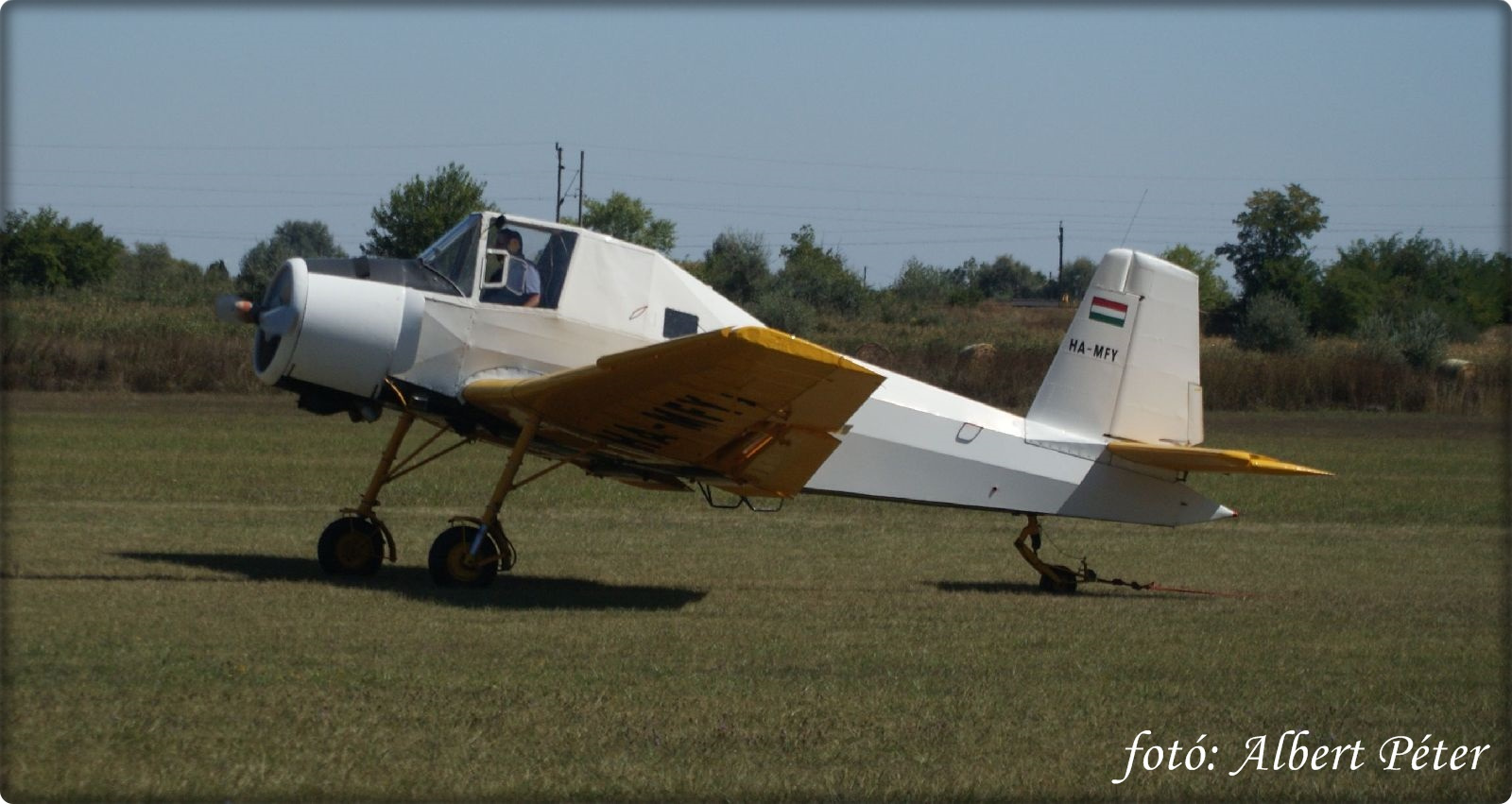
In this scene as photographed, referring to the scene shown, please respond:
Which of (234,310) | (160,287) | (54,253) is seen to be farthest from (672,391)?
(54,253)

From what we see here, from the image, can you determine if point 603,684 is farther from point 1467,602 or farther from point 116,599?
point 1467,602

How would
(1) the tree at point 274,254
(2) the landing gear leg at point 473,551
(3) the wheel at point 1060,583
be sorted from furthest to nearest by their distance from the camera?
1. (1) the tree at point 274,254
2. (3) the wheel at point 1060,583
3. (2) the landing gear leg at point 473,551

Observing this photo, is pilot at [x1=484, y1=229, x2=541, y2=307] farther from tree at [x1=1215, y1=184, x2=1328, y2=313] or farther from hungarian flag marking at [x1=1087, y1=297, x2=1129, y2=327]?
tree at [x1=1215, y1=184, x2=1328, y2=313]

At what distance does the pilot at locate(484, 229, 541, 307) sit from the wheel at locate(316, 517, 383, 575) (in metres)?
2.04

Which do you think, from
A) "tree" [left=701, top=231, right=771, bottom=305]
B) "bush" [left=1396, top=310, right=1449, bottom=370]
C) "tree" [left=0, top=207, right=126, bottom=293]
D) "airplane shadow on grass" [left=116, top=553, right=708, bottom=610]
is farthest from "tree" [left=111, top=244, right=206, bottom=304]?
"bush" [left=1396, top=310, right=1449, bottom=370]

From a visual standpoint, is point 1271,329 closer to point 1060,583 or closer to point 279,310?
point 1060,583

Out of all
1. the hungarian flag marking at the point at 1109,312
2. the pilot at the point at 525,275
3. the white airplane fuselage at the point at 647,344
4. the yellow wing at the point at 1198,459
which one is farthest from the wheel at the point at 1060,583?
the pilot at the point at 525,275

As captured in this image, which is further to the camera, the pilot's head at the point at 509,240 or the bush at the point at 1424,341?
the bush at the point at 1424,341

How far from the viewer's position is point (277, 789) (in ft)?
17.2

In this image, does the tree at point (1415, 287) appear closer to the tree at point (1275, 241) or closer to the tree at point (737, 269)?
the tree at point (1275, 241)

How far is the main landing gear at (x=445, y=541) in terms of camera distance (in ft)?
33.1

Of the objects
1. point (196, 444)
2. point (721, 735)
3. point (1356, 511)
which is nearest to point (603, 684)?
point (721, 735)

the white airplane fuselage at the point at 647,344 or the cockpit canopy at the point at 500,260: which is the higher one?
the cockpit canopy at the point at 500,260

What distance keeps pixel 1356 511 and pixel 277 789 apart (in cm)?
1629
